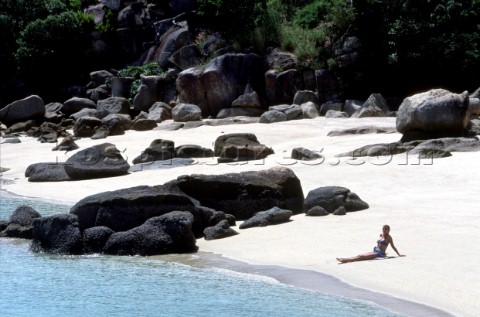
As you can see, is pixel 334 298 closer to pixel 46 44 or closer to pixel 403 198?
pixel 403 198

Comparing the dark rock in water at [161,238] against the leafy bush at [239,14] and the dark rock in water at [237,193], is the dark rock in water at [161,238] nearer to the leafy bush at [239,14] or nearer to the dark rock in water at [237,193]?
the dark rock in water at [237,193]

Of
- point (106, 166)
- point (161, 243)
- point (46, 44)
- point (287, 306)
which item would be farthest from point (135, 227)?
point (46, 44)

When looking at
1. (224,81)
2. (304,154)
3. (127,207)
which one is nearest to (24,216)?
(127,207)

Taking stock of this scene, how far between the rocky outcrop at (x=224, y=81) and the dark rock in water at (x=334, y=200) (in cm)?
1767

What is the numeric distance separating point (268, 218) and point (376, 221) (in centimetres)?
164

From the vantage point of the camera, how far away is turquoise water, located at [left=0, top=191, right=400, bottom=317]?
9.24 meters

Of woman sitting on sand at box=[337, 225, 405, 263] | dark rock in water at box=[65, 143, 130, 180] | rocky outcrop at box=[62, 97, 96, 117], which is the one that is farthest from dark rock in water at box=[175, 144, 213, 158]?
rocky outcrop at box=[62, 97, 96, 117]

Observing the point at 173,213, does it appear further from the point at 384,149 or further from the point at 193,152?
the point at 193,152

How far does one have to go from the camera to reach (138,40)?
4269 centimetres

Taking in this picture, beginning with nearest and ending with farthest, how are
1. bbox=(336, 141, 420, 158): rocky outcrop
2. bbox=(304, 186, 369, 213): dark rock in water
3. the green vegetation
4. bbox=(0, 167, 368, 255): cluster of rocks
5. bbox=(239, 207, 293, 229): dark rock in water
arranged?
bbox=(0, 167, 368, 255): cluster of rocks, bbox=(239, 207, 293, 229): dark rock in water, bbox=(304, 186, 369, 213): dark rock in water, bbox=(336, 141, 420, 158): rocky outcrop, the green vegetation

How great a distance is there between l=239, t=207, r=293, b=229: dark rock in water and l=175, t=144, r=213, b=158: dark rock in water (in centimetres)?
861

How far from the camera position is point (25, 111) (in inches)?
1405

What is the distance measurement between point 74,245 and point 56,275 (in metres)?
1.21

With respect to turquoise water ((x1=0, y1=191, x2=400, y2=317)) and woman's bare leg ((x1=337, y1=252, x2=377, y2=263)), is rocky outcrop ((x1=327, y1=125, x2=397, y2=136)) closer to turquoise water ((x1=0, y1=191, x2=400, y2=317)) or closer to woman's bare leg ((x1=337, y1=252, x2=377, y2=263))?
turquoise water ((x1=0, y1=191, x2=400, y2=317))
